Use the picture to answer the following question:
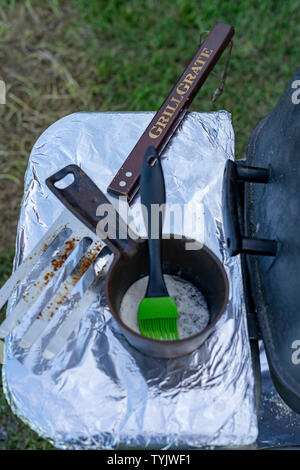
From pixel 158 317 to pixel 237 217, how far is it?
180mm

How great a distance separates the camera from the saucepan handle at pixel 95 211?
0.59 metres

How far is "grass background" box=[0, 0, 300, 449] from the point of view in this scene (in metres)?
1.48

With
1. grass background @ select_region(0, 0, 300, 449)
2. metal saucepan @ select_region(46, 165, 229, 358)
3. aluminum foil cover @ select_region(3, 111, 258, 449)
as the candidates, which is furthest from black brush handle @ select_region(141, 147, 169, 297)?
grass background @ select_region(0, 0, 300, 449)

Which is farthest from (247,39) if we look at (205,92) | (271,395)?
(271,395)

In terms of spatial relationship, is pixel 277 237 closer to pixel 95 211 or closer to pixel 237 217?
pixel 237 217

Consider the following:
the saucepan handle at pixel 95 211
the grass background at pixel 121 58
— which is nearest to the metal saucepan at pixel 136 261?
the saucepan handle at pixel 95 211

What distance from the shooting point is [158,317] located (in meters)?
0.58

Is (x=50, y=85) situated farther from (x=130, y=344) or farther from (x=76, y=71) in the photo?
(x=130, y=344)

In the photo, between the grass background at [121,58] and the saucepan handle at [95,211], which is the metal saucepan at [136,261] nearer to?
the saucepan handle at [95,211]

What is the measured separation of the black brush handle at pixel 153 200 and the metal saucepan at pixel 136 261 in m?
0.02

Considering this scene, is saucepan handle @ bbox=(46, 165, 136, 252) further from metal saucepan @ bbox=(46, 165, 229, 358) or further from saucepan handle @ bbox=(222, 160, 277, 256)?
saucepan handle @ bbox=(222, 160, 277, 256)

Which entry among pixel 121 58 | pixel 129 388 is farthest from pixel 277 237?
pixel 121 58

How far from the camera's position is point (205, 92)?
1.49 meters

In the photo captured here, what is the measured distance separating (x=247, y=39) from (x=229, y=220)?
119 cm
